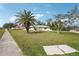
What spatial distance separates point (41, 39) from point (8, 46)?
0.50 meters

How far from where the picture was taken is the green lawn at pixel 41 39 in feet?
12.5

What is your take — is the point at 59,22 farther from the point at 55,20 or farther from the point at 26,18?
the point at 26,18

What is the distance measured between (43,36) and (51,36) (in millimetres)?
120

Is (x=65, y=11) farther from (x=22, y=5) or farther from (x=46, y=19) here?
(x=22, y=5)

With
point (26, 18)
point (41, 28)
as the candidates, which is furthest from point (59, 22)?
point (26, 18)

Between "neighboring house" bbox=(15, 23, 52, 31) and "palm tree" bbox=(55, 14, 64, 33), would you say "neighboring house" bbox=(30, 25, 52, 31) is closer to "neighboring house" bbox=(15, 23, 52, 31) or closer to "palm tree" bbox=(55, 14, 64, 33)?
"neighboring house" bbox=(15, 23, 52, 31)

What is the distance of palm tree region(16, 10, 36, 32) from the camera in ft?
12.5

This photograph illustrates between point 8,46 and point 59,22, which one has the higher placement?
point 59,22

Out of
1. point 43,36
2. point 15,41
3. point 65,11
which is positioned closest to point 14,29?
point 15,41

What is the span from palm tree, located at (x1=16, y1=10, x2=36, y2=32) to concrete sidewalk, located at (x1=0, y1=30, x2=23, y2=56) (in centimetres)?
28

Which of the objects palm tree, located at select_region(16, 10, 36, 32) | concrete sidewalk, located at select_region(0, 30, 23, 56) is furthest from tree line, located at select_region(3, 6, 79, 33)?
concrete sidewalk, located at select_region(0, 30, 23, 56)

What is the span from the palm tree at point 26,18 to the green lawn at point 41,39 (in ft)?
0.50

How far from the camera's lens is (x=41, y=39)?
3.88 m

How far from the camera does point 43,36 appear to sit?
153 inches
